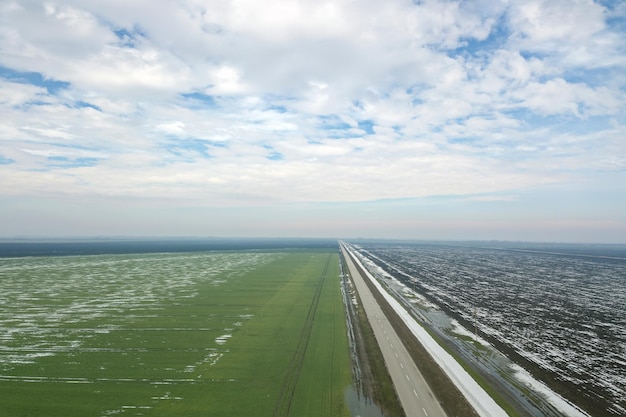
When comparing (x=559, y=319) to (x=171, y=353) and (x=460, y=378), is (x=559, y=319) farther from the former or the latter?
(x=171, y=353)

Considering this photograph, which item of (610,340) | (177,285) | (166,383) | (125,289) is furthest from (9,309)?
(610,340)

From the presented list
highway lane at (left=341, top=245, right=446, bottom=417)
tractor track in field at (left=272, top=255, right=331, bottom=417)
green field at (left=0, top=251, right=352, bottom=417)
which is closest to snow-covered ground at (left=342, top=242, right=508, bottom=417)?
highway lane at (left=341, top=245, right=446, bottom=417)

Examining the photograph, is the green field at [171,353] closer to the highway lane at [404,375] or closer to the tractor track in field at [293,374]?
the tractor track in field at [293,374]

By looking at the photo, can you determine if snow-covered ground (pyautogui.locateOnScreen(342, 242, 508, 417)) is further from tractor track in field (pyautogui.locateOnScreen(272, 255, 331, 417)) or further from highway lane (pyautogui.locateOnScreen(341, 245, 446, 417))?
tractor track in field (pyautogui.locateOnScreen(272, 255, 331, 417))

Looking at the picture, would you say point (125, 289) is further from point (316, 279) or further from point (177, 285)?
point (316, 279)

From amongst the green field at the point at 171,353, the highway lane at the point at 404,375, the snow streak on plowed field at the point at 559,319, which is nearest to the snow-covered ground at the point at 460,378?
the highway lane at the point at 404,375

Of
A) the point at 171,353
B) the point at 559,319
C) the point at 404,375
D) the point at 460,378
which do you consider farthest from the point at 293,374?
the point at 559,319
